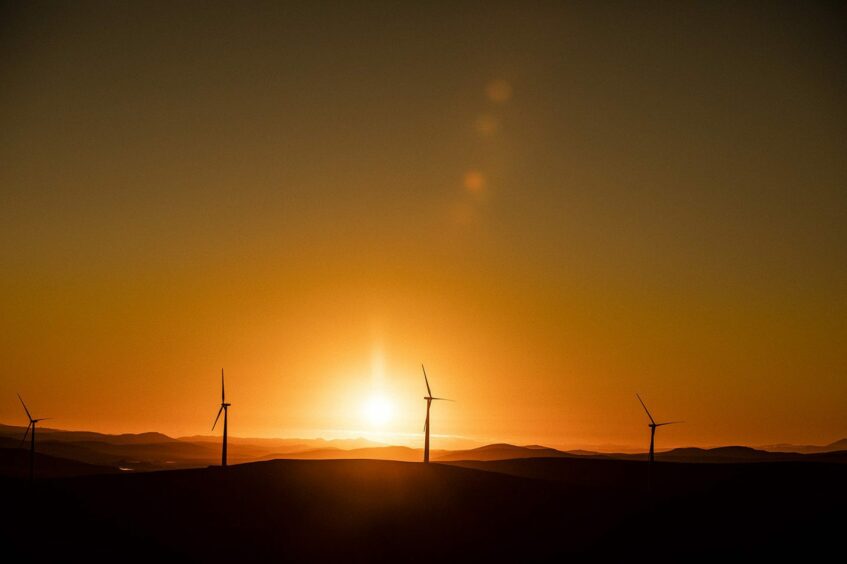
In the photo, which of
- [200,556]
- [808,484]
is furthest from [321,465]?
[808,484]

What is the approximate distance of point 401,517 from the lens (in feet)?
271

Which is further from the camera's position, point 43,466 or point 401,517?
point 43,466

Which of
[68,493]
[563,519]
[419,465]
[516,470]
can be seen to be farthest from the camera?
[516,470]

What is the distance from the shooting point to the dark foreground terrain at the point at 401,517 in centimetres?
7412

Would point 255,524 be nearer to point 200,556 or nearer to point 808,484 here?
point 200,556

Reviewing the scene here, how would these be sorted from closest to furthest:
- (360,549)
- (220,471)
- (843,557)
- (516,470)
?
(843,557) < (360,549) < (220,471) < (516,470)

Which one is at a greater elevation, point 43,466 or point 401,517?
point 401,517

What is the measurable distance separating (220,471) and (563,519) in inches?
1439

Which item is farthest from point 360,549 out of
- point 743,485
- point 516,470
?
point 516,470

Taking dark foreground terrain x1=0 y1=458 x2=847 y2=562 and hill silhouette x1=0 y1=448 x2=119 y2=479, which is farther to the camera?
hill silhouette x1=0 y1=448 x2=119 y2=479

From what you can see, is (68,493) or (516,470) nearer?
(68,493)

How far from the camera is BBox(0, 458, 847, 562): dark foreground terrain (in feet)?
243

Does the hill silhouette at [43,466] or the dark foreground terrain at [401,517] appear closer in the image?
the dark foreground terrain at [401,517]

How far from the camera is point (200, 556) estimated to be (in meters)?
72.7
